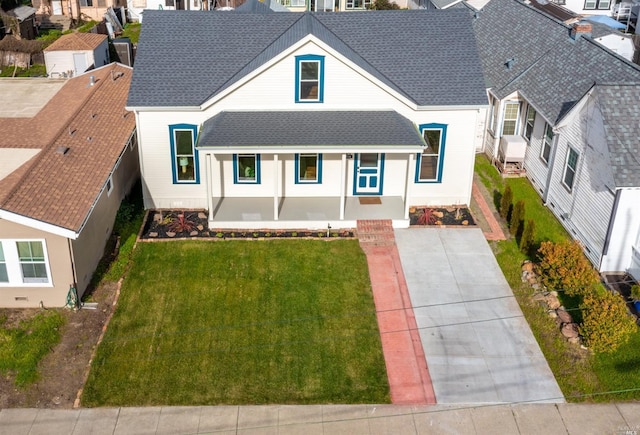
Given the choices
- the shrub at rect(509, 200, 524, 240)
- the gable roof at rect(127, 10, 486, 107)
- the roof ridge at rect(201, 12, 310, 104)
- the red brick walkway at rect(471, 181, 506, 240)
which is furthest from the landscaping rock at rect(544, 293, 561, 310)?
the roof ridge at rect(201, 12, 310, 104)

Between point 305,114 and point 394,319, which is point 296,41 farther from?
point 394,319

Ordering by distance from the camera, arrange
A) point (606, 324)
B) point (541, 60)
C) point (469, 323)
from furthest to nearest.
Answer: point (541, 60) → point (469, 323) → point (606, 324)

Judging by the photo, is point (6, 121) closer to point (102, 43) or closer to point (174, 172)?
point (174, 172)

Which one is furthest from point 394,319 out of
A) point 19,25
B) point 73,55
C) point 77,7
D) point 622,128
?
point 77,7

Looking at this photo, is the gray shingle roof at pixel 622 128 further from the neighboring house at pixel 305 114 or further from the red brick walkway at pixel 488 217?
the red brick walkway at pixel 488 217

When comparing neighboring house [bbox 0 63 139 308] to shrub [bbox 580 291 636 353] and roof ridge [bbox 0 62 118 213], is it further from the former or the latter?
shrub [bbox 580 291 636 353]
